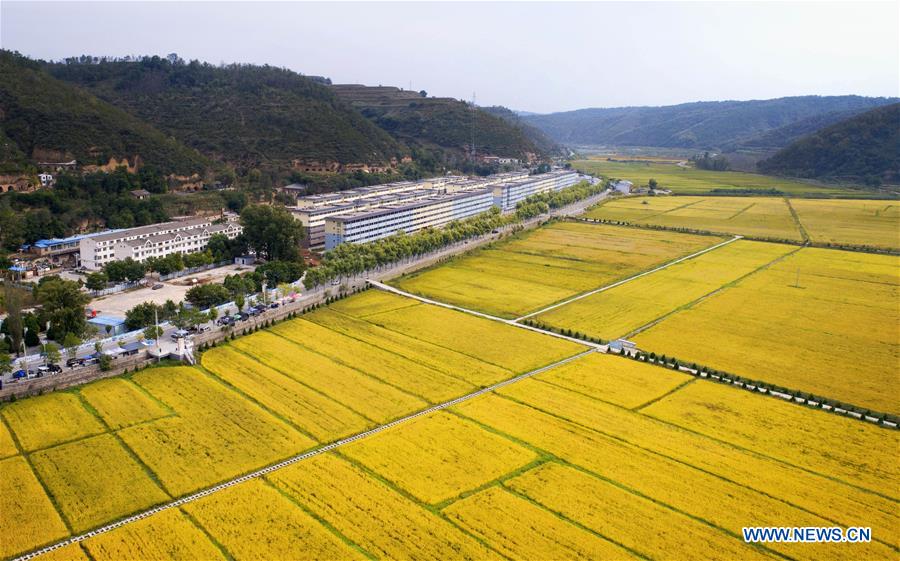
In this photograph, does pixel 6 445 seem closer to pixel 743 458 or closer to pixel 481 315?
pixel 481 315

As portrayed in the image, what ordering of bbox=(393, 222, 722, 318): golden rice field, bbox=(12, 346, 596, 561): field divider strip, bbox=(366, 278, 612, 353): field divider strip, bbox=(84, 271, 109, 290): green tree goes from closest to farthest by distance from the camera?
1. bbox=(12, 346, 596, 561): field divider strip
2. bbox=(366, 278, 612, 353): field divider strip
3. bbox=(84, 271, 109, 290): green tree
4. bbox=(393, 222, 722, 318): golden rice field

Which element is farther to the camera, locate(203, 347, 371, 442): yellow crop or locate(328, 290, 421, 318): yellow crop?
locate(328, 290, 421, 318): yellow crop

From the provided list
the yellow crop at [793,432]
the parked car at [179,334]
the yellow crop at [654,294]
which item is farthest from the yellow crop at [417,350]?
the yellow crop at [654,294]

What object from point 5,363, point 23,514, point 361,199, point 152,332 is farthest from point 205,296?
point 361,199

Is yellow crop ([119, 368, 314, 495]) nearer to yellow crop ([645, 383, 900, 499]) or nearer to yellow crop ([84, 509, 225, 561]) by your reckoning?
yellow crop ([84, 509, 225, 561])

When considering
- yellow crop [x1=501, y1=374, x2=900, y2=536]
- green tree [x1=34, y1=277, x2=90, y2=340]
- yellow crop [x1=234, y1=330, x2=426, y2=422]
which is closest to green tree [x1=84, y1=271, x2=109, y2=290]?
green tree [x1=34, y1=277, x2=90, y2=340]

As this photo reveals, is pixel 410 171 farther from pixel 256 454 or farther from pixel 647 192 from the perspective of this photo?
pixel 256 454

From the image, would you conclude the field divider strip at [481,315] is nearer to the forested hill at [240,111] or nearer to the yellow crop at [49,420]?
the yellow crop at [49,420]
